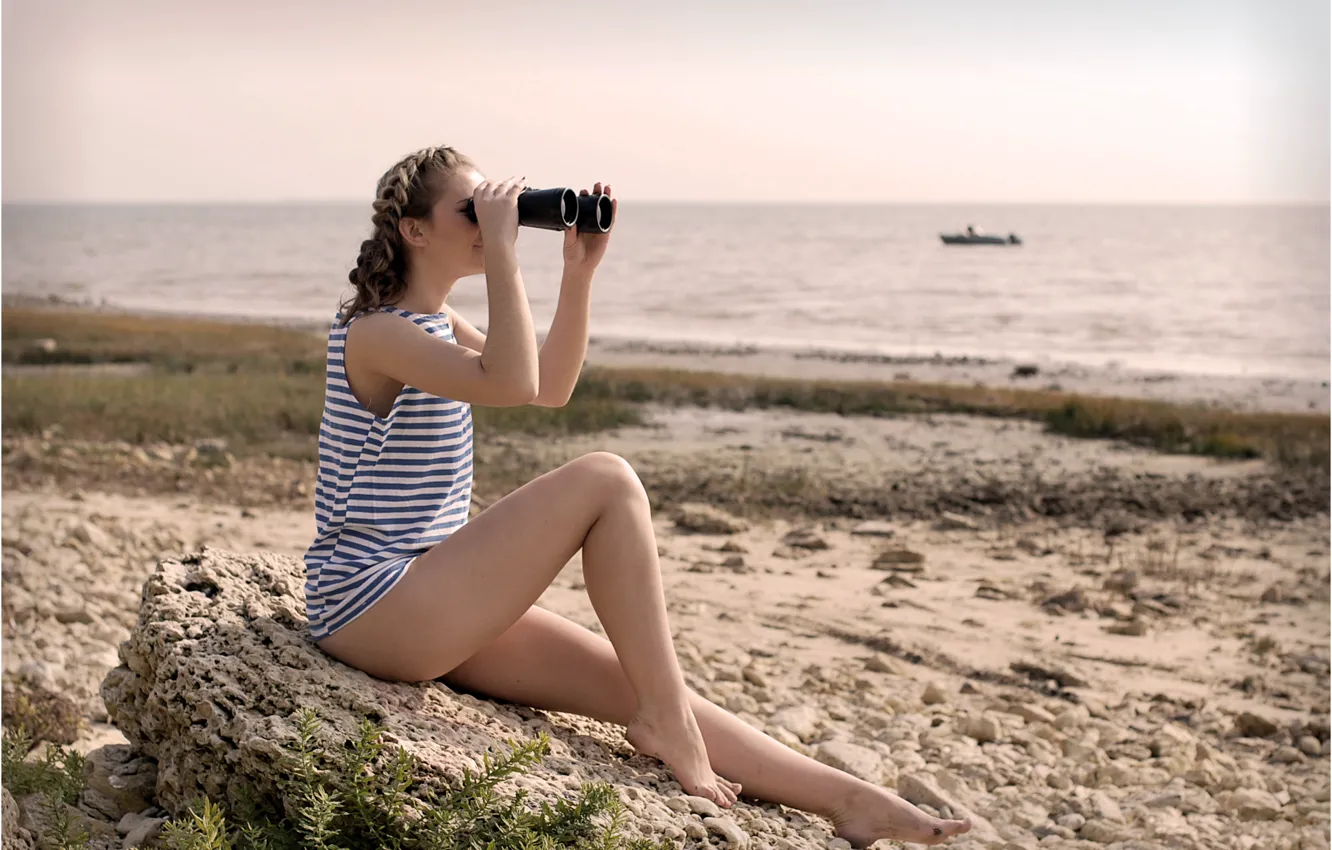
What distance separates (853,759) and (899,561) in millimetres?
3219

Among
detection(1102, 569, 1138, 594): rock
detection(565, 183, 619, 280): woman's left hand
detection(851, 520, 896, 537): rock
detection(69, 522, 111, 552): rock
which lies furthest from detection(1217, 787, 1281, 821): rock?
detection(69, 522, 111, 552): rock

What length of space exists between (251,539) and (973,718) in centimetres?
421

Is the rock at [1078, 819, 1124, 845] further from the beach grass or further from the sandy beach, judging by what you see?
the beach grass

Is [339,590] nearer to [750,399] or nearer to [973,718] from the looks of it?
[973,718]

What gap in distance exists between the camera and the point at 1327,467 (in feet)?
35.2

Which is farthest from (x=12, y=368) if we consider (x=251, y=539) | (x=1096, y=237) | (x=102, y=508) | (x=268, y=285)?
(x=1096, y=237)

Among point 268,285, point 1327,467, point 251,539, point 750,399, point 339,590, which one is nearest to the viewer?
point 339,590

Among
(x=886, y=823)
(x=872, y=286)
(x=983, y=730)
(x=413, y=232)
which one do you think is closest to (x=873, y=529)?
(x=983, y=730)

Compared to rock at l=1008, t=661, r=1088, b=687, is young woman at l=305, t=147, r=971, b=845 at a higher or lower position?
higher

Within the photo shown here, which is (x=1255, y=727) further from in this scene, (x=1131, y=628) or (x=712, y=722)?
(x=712, y=722)

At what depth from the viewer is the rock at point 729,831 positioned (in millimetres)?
2904

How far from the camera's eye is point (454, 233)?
309 centimetres

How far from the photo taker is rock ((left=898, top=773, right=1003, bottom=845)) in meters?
4.07

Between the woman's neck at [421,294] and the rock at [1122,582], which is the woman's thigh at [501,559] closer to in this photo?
the woman's neck at [421,294]
